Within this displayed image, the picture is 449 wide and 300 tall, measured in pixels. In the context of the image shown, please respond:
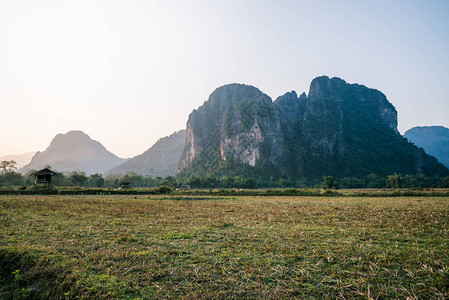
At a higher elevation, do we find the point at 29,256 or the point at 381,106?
the point at 381,106

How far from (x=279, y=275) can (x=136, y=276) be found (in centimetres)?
281

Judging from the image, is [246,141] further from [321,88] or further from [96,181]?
[321,88]

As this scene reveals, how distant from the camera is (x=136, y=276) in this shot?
14.8ft

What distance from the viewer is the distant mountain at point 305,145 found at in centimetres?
13775

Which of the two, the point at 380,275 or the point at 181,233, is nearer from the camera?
the point at 380,275

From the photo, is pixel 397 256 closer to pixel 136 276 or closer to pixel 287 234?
pixel 287 234

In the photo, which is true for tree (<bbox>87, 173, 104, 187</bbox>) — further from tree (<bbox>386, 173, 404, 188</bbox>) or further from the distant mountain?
tree (<bbox>386, 173, 404, 188</bbox>)

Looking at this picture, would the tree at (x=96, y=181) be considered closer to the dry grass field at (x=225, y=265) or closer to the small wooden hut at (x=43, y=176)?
the small wooden hut at (x=43, y=176)

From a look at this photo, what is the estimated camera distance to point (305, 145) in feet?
527

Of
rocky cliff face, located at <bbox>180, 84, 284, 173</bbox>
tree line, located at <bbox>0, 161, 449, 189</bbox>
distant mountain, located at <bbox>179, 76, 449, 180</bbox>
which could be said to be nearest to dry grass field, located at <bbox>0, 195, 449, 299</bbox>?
tree line, located at <bbox>0, 161, 449, 189</bbox>

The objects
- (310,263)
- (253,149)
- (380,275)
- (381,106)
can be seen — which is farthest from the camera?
(381,106)

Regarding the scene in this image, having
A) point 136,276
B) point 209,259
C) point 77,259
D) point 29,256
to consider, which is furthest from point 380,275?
point 29,256

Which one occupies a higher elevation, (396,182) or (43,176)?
(43,176)

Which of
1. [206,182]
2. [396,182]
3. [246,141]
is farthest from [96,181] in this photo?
[246,141]
